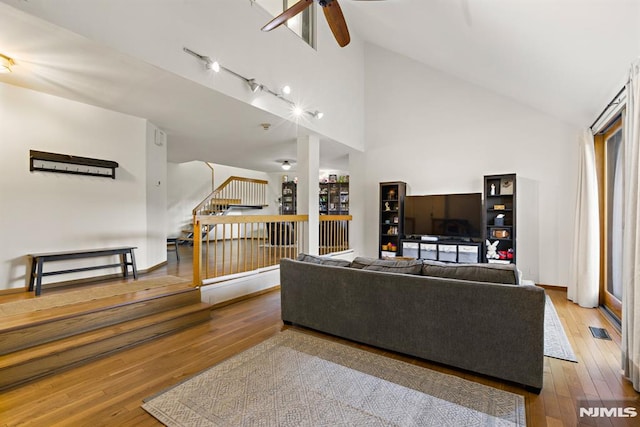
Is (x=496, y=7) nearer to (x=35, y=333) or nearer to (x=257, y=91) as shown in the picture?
(x=257, y=91)

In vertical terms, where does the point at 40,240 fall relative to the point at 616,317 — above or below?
above

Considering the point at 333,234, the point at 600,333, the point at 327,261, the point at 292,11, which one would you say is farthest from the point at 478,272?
the point at 333,234

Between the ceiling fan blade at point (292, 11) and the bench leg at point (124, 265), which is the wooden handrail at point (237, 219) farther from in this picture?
the ceiling fan blade at point (292, 11)

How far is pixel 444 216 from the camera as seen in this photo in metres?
5.69

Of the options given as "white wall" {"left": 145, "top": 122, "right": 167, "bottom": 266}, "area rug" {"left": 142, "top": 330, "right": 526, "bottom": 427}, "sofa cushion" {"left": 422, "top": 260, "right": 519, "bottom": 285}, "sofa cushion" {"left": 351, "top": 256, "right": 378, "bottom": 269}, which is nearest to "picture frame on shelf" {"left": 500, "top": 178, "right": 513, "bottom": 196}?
"sofa cushion" {"left": 422, "top": 260, "right": 519, "bottom": 285}

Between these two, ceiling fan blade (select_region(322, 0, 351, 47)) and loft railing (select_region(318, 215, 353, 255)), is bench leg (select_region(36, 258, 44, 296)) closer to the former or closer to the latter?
ceiling fan blade (select_region(322, 0, 351, 47))

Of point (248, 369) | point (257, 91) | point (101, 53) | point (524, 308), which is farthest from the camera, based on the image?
point (257, 91)

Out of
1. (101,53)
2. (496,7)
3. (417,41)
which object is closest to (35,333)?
(101,53)

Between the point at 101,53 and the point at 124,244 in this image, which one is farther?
the point at 124,244

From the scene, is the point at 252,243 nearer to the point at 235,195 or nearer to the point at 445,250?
the point at 445,250

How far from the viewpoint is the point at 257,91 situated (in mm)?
4070

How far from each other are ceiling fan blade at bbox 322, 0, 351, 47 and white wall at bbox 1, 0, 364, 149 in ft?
4.79

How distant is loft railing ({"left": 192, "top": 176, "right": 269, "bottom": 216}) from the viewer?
8758 mm

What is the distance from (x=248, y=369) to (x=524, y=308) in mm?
2055
